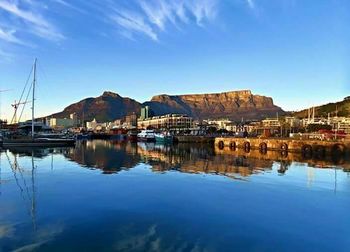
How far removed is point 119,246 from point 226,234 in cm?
468

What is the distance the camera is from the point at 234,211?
18641 mm

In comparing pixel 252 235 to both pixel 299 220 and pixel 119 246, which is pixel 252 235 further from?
pixel 119 246

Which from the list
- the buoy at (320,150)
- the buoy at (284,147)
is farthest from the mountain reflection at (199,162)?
the buoy at (284,147)

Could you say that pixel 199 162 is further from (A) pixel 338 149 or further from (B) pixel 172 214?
(A) pixel 338 149

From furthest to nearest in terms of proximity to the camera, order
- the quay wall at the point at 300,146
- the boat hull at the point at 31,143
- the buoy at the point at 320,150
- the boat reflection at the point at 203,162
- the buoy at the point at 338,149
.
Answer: the boat hull at the point at 31,143 < the quay wall at the point at 300,146 < the buoy at the point at 320,150 < the buoy at the point at 338,149 < the boat reflection at the point at 203,162

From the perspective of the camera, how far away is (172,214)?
58.1 ft

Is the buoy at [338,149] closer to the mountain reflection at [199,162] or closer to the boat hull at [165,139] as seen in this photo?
the mountain reflection at [199,162]

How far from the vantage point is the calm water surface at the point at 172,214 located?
44.0 ft

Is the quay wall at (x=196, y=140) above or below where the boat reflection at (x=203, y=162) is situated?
below

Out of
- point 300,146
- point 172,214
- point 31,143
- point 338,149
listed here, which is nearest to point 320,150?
point 338,149

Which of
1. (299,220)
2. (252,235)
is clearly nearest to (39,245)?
(252,235)

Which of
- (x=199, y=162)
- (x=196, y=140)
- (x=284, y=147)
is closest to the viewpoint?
(x=199, y=162)

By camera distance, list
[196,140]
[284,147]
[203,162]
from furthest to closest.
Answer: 1. [196,140]
2. [284,147]
3. [203,162]

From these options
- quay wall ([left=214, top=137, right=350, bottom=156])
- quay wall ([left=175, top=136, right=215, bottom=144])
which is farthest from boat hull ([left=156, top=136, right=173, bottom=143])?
quay wall ([left=214, top=137, right=350, bottom=156])
